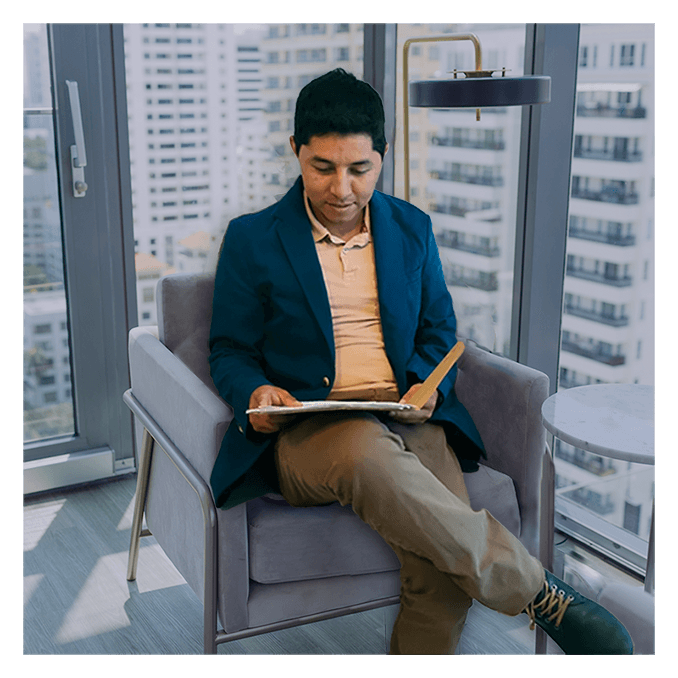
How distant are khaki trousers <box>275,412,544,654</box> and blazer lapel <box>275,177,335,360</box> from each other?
0.87 feet

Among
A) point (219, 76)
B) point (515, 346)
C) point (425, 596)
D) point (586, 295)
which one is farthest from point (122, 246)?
point (425, 596)

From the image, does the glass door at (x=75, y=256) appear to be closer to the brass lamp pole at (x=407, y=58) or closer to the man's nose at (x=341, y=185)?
the brass lamp pole at (x=407, y=58)

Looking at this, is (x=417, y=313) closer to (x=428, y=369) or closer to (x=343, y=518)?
(x=428, y=369)

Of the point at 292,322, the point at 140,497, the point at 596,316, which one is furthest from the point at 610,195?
the point at 140,497

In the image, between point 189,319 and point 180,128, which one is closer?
point 189,319

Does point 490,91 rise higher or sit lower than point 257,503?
higher

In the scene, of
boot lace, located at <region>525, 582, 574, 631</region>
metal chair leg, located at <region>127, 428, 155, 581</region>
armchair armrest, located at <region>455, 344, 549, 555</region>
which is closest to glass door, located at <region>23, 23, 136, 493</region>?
metal chair leg, located at <region>127, 428, 155, 581</region>

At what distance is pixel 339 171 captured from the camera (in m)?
1.77

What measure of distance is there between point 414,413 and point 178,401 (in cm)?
53

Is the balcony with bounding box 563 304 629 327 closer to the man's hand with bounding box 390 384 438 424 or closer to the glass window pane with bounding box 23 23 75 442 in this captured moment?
the man's hand with bounding box 390 384 438 424

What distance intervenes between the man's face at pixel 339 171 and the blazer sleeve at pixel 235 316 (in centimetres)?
19

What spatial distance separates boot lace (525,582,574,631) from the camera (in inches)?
61.2

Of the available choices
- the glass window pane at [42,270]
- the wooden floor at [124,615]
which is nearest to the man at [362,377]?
the wooden floor at [124,615]

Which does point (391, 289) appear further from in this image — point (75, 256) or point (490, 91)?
point (75, 256)
